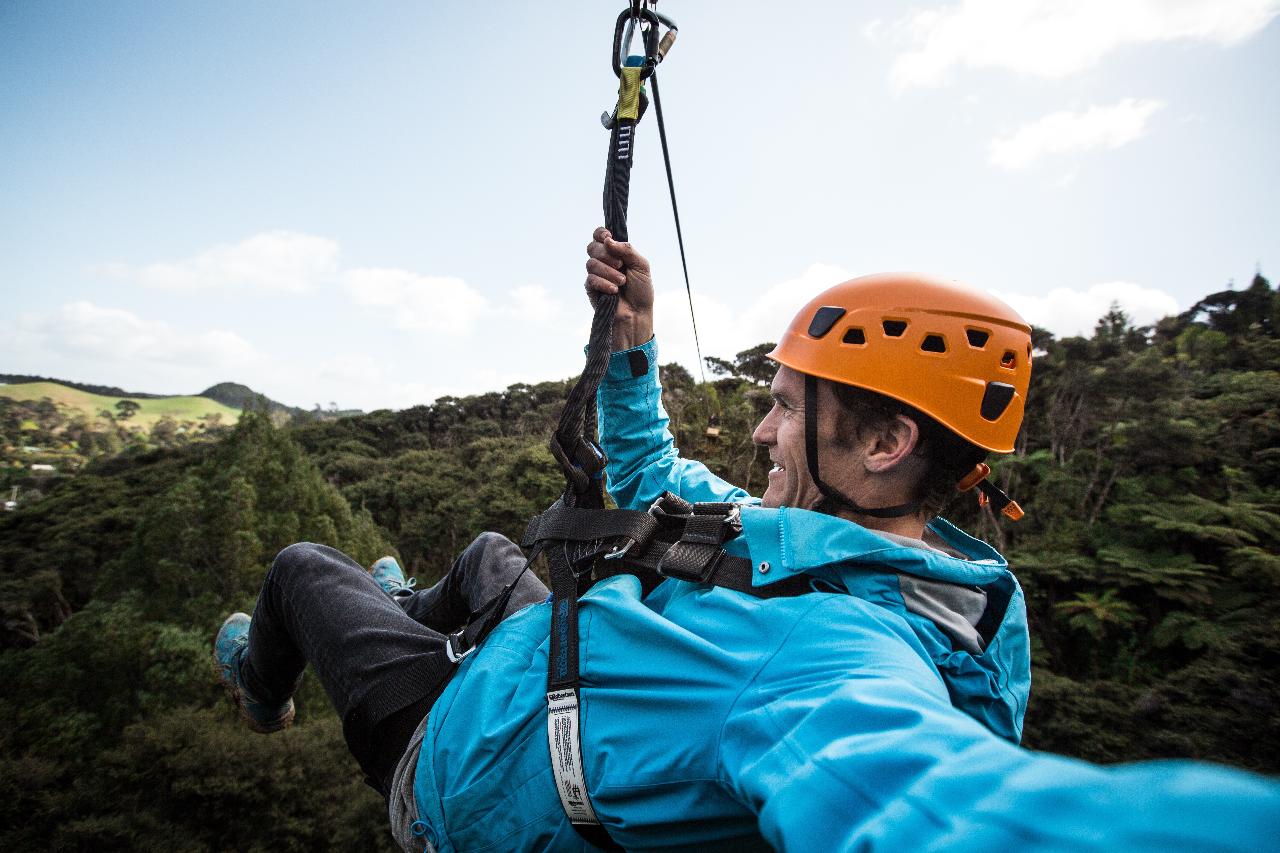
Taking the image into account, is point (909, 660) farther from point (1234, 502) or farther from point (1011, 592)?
point (1234, 502)

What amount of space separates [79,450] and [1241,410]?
118 meters

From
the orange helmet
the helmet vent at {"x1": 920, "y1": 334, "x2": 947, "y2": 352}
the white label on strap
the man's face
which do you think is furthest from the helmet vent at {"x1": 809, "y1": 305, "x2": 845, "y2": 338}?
the white label on strap

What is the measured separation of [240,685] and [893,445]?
3.14 metres

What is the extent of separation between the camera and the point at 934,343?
1.77 metres

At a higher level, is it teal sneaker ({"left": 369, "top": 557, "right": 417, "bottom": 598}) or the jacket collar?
the jacket collar

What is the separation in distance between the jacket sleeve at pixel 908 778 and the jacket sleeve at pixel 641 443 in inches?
55.4

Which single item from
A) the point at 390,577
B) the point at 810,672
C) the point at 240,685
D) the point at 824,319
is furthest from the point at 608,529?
the point at 390,577

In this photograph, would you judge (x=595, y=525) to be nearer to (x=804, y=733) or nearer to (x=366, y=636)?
(x=804, y=733)

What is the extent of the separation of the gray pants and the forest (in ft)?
4.62

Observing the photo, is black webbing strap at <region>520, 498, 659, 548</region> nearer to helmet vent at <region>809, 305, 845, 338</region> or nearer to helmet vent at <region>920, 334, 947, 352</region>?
helmet vent at <region>809, 305, 845, 338</region>

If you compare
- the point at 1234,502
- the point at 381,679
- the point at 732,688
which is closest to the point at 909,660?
the point at 732,688

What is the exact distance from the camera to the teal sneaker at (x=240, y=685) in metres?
2.89

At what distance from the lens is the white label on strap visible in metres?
1.29

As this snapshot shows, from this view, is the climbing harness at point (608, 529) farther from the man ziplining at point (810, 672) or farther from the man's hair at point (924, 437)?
the man's hair at point (924, 437)
